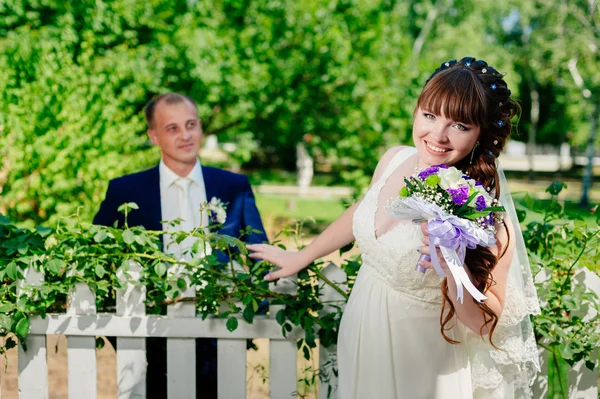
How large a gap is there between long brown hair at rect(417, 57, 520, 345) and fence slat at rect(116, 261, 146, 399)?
1.27m

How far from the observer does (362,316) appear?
2209 mm

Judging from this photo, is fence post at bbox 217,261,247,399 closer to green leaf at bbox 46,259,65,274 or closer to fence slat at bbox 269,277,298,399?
fence slat at bbox 269,277,298,399

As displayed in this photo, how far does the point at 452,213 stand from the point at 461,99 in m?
0.41

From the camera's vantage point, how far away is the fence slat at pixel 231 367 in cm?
266

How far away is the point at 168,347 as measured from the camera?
264cm

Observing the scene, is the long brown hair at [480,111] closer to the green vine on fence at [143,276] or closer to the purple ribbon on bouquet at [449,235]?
the purple ribbon on bouquet at [449,235]

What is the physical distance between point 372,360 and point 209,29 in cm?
878

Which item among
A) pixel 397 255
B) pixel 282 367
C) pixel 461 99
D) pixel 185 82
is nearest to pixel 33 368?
pixel 282 367

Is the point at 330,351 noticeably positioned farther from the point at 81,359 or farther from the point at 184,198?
the point at 184,198

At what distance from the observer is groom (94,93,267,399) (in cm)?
321

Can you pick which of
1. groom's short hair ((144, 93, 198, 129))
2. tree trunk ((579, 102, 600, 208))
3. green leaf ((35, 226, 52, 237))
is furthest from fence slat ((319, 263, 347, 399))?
tree trunk ((579, 102, 600, 208))

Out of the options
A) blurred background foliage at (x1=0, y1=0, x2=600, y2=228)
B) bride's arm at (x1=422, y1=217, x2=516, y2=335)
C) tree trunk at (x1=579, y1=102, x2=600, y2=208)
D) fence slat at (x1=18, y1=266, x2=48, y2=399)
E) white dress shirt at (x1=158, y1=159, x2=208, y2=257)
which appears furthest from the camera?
tree trunk at (x1=579, y1=102, x2=600, y2=208)

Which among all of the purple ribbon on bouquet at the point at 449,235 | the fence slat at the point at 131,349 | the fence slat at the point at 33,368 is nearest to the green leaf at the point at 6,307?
the fence slat at the point at 33,368

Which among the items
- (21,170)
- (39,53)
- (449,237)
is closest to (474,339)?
(449,237)
